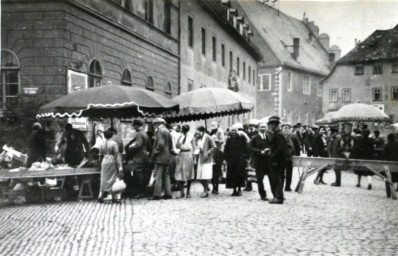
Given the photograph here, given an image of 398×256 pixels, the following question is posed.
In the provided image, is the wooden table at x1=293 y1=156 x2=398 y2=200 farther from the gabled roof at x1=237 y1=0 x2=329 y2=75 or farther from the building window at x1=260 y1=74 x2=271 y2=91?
the building window at x1=260 y1=74 x2=271 y2=91

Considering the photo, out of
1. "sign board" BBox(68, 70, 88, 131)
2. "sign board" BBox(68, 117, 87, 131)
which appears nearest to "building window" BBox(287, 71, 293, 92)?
"sign board" BBox(68, 70, 88, 131)

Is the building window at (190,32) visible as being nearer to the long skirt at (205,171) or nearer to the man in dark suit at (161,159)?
the long skirt at (205,171)

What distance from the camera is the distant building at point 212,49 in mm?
26734

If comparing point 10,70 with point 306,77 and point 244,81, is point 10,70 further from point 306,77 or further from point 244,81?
point 306,77

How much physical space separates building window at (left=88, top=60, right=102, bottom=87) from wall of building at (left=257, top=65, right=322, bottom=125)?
3872cm

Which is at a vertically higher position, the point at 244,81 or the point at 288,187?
the point at 244,81

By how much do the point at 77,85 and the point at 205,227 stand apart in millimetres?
8377

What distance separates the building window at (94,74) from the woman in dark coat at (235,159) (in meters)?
5.63

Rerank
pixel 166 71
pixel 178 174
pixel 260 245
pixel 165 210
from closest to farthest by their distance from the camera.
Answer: pixel 260 245
pixel 165 210
pixel 178 174
pixel 166 71

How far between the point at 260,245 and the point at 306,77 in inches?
2180

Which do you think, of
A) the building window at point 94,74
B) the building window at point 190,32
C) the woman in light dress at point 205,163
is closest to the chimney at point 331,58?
the building window at point 190,32

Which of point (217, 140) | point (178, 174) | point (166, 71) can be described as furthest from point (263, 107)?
point (178, 174)

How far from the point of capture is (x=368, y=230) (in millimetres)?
8234

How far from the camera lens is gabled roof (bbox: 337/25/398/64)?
2108 cm
